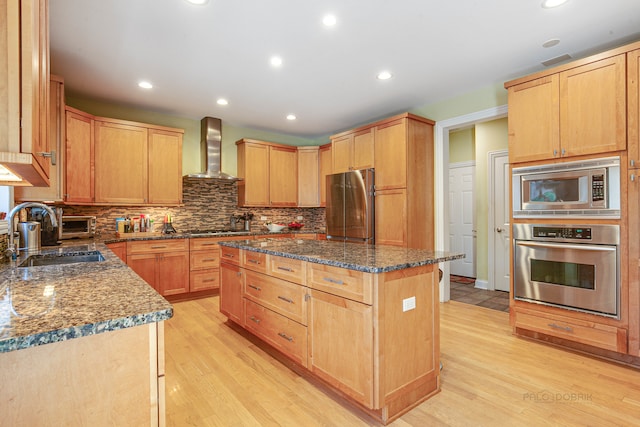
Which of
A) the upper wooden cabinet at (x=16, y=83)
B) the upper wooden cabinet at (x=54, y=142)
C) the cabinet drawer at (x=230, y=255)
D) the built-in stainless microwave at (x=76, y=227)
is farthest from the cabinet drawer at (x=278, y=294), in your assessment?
the built-in stainless microwave at (x=76, y=227)

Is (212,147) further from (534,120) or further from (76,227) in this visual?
(534,120)

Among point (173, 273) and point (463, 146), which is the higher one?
point (463, 146)

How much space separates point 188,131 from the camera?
489 cm

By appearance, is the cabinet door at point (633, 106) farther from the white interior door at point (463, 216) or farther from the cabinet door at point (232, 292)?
the cabinet door at point (232, 292)

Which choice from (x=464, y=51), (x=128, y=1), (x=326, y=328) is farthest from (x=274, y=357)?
(x=464, y=51)

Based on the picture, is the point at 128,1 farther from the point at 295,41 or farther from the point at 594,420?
the point at 594,420

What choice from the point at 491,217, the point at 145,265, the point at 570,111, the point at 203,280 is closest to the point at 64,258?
the point at 145,265

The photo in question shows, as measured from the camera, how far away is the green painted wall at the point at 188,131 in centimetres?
411

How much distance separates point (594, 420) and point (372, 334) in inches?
52.9

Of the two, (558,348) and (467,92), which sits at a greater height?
(467,92)

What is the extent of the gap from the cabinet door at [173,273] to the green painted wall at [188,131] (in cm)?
140

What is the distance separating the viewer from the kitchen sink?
2218 mm

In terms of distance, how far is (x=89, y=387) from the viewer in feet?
2.93

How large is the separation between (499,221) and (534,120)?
6.98ft
